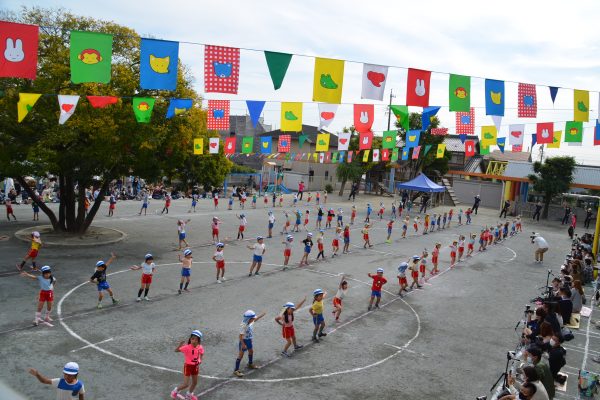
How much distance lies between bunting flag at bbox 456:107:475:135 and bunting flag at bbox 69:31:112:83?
1756cm

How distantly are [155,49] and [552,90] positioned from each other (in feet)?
47.9

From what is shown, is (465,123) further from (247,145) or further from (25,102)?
(25,102)

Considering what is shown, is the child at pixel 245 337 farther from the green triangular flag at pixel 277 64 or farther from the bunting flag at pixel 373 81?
the bunting flag at pixel 373 81

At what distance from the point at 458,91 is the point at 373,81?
344 centimetres

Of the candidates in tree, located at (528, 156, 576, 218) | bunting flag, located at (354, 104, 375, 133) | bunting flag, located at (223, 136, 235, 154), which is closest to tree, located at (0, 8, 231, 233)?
bunting flag, located at (223, 136, 235, 154)

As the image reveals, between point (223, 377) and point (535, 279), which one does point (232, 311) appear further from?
point (535, 279)

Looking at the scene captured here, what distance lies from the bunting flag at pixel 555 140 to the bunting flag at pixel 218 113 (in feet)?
54.6

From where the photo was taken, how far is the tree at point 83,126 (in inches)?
825

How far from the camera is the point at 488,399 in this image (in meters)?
10.9

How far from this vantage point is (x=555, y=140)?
24.6 meters

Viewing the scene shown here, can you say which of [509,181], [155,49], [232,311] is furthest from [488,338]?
[509,181]

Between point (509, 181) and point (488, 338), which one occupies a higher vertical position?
point (509, 181)

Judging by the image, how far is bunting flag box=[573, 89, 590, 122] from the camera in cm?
1881

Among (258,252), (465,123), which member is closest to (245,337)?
(258,252)
